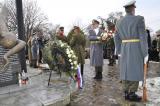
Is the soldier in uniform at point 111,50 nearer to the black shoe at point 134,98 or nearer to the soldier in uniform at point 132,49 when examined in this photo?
the soldier in uniform at point 132,49

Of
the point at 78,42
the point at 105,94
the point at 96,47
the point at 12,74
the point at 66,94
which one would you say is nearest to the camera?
the point at 66,94

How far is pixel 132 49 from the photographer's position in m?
7.64

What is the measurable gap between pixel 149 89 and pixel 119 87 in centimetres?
93

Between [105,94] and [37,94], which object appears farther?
[105,94]

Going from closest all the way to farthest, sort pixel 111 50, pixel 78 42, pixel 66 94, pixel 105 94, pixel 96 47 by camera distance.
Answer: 1. pixel 66 94
2. pixel 105 94
3. pixel 78 42
4. pixel 96 47
5. pixel 111 50

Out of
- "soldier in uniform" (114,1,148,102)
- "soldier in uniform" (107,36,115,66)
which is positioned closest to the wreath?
"soldier in uniform" (114,1,148,102)

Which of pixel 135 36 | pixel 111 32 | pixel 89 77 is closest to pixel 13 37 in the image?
pixel 135 36

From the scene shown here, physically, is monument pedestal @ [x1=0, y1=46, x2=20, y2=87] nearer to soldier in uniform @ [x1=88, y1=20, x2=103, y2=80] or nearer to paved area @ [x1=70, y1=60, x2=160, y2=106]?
paved area @ [x1=70, y1=60, x2=160, y2=106]

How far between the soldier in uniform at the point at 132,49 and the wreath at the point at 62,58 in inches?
68.8

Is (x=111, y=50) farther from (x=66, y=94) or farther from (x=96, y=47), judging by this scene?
(x=66, y=94)

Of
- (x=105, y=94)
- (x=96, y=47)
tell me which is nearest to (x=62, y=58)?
A: (x=105, y=94)

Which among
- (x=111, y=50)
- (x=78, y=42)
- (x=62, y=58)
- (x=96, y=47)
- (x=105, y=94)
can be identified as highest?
(x=78, y=42)

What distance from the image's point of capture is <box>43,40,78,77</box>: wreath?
30.0 feet

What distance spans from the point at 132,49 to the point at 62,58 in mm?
2328
